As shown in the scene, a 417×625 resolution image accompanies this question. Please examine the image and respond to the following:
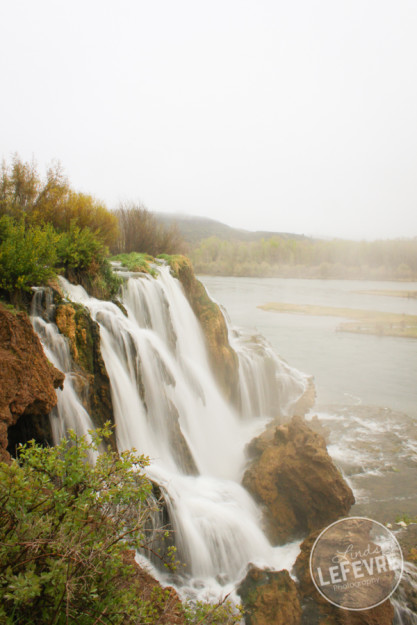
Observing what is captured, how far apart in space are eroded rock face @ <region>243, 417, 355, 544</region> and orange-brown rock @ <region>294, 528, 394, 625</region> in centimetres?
133

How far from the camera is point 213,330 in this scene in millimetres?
14594

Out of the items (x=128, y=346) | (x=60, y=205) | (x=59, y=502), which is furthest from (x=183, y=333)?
(x=59, y=502)

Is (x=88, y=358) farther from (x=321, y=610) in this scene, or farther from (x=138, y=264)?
(x=138, y=264)

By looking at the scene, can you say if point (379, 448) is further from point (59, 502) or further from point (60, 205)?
point (60, 205)

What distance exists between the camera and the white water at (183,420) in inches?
262

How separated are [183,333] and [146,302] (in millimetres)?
2233

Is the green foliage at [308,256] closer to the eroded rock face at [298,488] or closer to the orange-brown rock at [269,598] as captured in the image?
the eroded rock face at [298,488]

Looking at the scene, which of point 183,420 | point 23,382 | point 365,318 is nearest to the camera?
point 23,382

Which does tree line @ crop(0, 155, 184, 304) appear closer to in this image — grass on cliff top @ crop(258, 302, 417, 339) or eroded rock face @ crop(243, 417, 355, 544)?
eroded rock face @ crop(243, 417, 355, 544)

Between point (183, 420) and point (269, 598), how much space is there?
499 centimetres

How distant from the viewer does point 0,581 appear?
7.55ft

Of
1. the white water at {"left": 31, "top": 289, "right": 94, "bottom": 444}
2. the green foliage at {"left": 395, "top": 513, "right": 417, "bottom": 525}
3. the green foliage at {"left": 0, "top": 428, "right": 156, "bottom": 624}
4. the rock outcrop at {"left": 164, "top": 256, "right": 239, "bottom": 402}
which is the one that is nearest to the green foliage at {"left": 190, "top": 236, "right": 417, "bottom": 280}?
the rock outcrop at {"left": 164, "top": 256, "right": 239, "bottom": 402}

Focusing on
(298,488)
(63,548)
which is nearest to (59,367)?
(63,548)

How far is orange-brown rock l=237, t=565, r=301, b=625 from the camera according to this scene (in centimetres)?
548
